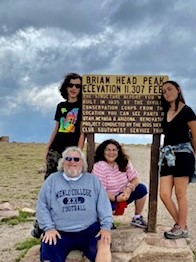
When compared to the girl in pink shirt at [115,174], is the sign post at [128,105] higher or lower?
higher

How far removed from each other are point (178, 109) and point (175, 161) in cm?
70

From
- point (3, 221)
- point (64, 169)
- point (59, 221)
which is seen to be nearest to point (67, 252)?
point (59, 221)

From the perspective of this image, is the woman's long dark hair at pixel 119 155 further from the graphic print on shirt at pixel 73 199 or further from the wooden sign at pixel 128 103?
the graphic print on shirt at pixel 73 199

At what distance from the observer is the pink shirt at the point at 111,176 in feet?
24.3

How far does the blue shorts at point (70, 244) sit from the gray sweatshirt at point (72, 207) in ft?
0.21

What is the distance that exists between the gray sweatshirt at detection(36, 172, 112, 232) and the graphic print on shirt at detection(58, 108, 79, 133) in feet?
3.78

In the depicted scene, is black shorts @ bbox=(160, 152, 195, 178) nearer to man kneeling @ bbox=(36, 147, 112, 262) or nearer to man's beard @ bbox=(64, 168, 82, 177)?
man kneeling @ bbox=(36, 147, 112, 262)

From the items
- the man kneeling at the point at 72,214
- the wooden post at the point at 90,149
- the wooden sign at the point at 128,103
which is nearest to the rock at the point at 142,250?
the man kneeling at the point at 72,214

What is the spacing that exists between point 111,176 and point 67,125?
0.93m

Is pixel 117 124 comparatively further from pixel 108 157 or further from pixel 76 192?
pixel 76 192

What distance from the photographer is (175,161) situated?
284 inches

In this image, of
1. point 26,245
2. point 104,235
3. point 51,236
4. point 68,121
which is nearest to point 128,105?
point 68,121

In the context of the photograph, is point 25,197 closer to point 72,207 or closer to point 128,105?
point 128,105

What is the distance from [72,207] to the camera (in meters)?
6.45
